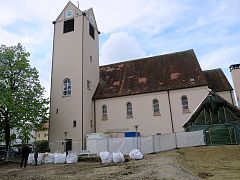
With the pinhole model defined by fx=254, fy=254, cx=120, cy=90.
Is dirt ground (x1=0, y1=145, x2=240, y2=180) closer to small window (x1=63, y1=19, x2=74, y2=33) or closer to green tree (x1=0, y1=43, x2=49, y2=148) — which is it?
green tree (x1=0, y1=43, x2=49, y2=148)

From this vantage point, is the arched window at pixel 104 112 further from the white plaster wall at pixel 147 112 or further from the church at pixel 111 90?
the white plaster wall at pixel 147 112

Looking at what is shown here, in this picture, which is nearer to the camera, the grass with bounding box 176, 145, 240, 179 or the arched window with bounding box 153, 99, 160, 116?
the grass with bounding box 176, 145, 240, 179

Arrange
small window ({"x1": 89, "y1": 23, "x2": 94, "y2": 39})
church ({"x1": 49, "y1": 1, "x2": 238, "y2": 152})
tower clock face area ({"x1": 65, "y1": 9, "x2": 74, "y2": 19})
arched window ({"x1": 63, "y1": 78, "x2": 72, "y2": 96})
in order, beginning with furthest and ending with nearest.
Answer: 1. small window ({"x1": 89, "y1": 23, "x2": 94, "y2": 39})
2. tower clock face area ({"x1": 65, "y1": 9, "x2": 74, "y2": 19})
3. arched window ({"x1": 63, "y1": 78, "x2": 72, "y2": 96})
4. church ({"x1": 49, "y1": 1, "x2": 238, "y2": 152})

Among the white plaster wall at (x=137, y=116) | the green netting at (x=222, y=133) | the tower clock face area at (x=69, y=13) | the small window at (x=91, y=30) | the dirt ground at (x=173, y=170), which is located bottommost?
the dirt ground at (x=173, y=170)

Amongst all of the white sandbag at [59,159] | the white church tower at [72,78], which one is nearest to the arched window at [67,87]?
the white church tower at [72,78]

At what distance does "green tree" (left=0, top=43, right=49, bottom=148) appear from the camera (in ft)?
89.9

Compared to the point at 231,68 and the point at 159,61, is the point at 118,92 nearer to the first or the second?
the point at 159,61

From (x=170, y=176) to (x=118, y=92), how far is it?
23229 millimetres

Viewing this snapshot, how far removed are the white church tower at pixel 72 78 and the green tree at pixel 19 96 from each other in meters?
3.28

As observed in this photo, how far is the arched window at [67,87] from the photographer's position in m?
33.9

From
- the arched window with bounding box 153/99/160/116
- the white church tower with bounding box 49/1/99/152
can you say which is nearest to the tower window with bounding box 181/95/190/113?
the arched window with bounding box 153/99/160/116

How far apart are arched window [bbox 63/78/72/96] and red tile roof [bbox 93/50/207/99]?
361 cm

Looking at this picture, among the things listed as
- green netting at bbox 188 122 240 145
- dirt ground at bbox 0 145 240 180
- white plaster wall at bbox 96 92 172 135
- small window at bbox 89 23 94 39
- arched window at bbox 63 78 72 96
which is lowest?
dirt ground at bbox 0 145 240 180

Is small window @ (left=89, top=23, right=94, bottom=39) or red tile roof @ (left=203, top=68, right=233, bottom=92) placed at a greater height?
small window @ (left=89, top=23, right=94, bottom=39)
